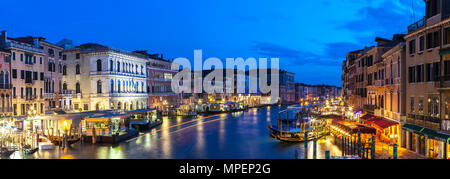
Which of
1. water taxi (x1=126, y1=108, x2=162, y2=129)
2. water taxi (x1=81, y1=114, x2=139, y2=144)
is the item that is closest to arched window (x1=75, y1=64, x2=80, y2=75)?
water taxi (x1=126, y1=108, x2=162, y2=129)

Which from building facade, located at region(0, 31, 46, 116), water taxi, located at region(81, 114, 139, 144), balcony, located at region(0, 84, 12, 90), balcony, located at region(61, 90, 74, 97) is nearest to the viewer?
water taxi, located at region(81, 114, 139, 144)

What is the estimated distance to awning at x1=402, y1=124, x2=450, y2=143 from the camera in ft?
44.9

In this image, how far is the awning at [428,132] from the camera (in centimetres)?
1370

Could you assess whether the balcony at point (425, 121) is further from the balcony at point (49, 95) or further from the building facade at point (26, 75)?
the balcony at point (49, 95)

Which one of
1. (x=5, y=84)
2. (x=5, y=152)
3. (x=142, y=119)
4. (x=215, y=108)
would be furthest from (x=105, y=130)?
(x=215, y=108)

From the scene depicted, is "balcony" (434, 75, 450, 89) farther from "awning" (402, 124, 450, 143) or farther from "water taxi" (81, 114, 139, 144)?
"water taxi" (81, 114, 139, 144)

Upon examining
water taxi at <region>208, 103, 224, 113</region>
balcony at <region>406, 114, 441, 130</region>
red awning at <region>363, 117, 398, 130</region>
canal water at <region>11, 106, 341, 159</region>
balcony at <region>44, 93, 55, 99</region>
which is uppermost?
balcony at <region>44, 93, 55, 99</region>

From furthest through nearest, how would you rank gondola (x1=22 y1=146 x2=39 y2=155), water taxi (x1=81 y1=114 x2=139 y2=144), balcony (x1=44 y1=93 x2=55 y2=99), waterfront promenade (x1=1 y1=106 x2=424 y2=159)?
balcony (x1=44 y1=93 x2=55 y2=99) → water taxi (x1=81 y1=114 x2=139 y2=144) → waterfront promenade (x1=1 y1=106 x2=424 y2=159) → gondola (x1=22 y1=146 x2=39 y2=155)

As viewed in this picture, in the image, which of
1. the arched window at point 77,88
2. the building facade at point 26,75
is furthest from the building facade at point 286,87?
the building facade at point 26,75

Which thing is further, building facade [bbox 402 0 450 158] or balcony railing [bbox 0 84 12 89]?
balcony railing [bbox 0 84 12 89]

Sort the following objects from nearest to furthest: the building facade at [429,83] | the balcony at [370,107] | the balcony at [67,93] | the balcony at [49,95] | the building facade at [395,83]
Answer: the building facade at [429,83] → the building facade at [395,83] → the balcony at [370,107] → the balcony at [49,95] → the balcony at [67,93]

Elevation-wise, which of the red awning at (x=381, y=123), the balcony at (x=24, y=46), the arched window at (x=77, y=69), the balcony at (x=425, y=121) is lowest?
the red awning at (x=381, y=123)
